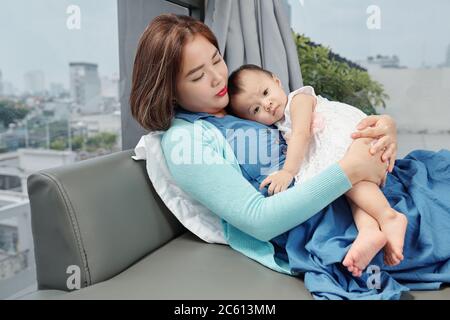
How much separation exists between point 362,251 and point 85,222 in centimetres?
57

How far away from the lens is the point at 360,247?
34.0 inches

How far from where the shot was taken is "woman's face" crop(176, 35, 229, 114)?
3.64 ft

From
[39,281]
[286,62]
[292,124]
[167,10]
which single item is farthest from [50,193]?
[286,62]

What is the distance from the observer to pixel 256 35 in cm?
173

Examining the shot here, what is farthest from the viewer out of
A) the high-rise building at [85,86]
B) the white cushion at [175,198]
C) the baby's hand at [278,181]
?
the high-rise building at [85,86]

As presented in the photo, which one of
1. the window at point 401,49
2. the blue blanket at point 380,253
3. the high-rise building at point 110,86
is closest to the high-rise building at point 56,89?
the high-rise building at point 110,86

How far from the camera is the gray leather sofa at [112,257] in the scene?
897 millimetres

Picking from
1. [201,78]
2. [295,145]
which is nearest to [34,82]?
[201,78]

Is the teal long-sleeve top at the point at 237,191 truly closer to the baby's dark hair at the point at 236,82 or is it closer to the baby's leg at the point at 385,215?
the baby's leg at the point at 385,215

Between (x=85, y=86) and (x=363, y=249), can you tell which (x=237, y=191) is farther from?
(x=85, y=86)

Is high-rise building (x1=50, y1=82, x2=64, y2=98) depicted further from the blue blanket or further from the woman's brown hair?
the blue blanket

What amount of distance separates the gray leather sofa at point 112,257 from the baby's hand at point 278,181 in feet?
0.60

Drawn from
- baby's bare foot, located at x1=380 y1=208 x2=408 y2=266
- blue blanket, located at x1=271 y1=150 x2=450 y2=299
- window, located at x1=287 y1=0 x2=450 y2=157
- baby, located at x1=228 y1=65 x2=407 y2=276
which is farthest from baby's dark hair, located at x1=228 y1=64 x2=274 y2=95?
window, located at x1=287 y1=0 x2=450 y2=157
